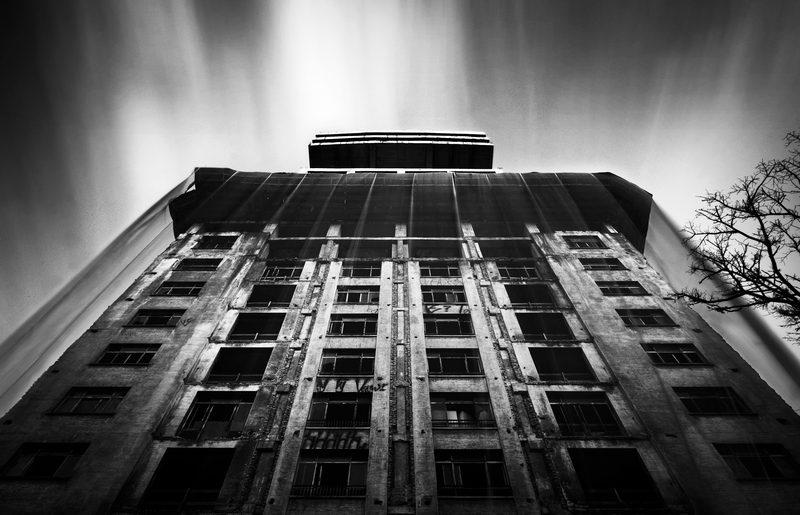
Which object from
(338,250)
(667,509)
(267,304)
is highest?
(338,250)

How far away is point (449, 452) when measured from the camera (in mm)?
19922

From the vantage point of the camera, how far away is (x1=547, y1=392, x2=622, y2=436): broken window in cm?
2089

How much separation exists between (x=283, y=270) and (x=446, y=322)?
1414 cm

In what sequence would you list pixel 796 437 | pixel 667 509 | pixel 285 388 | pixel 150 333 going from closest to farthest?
1. pixel 667 509
2. pixel 796 437
3. pixel 285 388
4. pixel 150 333

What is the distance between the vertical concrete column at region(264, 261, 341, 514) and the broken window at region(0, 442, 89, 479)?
9.06 meters

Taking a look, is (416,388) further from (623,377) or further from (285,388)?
(623,377)

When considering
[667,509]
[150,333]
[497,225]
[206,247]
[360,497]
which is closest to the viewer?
[667,509]

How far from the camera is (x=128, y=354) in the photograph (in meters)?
24.9

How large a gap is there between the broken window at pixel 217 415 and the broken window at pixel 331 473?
13.1ft

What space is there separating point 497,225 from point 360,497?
28951mm

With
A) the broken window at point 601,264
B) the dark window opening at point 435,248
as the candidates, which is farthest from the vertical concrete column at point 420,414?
the broken window at point 601,264

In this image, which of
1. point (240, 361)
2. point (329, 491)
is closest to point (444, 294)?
point (240, 361)

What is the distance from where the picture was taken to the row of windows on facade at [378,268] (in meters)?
33.1

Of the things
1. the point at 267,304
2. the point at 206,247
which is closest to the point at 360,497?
the point at 267,304
